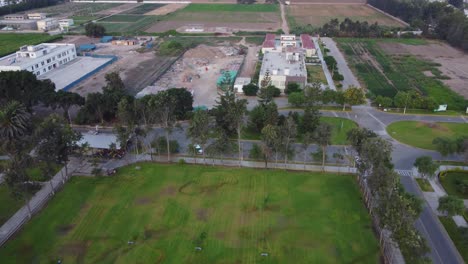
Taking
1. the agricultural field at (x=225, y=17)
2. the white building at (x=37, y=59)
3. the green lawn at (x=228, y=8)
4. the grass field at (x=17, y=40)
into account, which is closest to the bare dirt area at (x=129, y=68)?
the white building at (x=37, y=59)

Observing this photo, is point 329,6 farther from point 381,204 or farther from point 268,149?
point 381,204

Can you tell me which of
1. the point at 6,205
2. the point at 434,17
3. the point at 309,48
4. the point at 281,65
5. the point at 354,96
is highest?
the point at 434,17

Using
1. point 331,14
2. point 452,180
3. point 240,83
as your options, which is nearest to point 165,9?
point 331,14

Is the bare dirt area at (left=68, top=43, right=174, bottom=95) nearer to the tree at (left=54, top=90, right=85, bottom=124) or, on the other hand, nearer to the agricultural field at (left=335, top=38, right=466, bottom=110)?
the tree at (left=54, top=90, right=85, bottom=124)

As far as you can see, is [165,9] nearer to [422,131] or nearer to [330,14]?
[330,14]

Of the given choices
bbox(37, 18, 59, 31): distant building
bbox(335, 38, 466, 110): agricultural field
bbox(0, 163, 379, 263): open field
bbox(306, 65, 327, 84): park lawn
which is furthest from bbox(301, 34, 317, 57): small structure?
bbox(37, 18, 59, 31): distant building

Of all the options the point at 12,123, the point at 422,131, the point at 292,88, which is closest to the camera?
the point at 12,123
